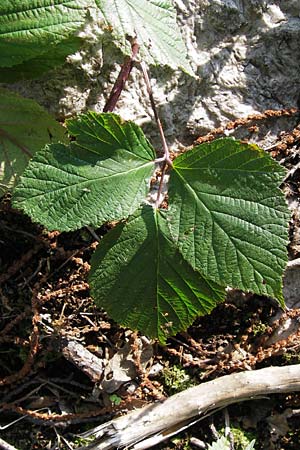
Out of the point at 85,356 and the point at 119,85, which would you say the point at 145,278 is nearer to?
the point at 85,356

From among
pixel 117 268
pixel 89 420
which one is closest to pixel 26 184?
pixel 117 268

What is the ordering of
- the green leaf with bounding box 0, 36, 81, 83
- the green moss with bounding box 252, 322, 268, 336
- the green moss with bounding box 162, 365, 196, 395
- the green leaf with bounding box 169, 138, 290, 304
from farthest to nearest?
1. the green moss with bounding box 252, 322, 268, 336
2. the green moss with bounding box 162, 365, 196, 395
3. the green leaf with bounding box 0, 36, 81, 83
4. the green leaf with bounding box 169, 138, 290, 304

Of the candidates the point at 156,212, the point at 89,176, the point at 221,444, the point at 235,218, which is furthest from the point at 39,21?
the point at 221,444

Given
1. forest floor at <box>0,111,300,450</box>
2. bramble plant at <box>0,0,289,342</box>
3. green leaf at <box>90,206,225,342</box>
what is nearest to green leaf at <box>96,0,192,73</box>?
bramble plant at <box>0,0,289,342</box>

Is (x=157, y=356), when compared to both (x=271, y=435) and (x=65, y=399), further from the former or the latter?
(x=271, y=435)

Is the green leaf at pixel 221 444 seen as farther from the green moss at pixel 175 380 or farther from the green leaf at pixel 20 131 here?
the green leaf at pixel 20 131

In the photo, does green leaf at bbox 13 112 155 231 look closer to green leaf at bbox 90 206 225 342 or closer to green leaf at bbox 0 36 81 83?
green leaf at bbox 90 206 225 342
